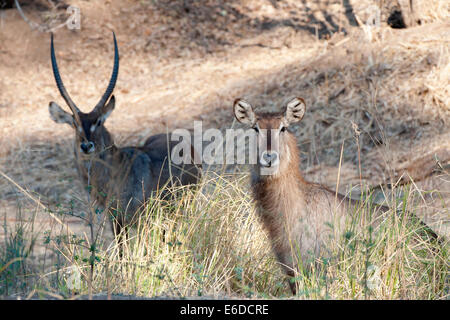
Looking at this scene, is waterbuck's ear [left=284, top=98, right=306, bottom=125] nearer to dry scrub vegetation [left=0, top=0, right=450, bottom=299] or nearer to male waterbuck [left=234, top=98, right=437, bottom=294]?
male waterbuck [left=234, top=98, right=437, bottom=294]

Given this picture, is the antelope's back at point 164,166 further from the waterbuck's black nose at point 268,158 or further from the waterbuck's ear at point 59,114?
the waterbuck's black nose at point 268,158

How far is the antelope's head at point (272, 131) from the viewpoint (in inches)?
184

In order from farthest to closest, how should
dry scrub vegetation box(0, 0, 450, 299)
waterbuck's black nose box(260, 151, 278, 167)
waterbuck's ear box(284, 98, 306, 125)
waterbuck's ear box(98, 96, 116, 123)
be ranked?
waterbuck's ear box(98, 96, 116, 123)
waterbuck's ear box(284, 98, 306, 125)
waterbuck's black nose box(260, 151, 278, 167)
dry scrub vegetation box(0, 0, 450, 299)

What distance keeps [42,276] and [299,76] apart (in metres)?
7.17

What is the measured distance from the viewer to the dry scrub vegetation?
4383mm

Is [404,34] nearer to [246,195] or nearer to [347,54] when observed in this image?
[347,54]

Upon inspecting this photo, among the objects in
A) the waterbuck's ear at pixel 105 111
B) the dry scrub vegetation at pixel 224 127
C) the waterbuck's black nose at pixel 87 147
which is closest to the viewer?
the dry scrub vegetation at pixel 224 127

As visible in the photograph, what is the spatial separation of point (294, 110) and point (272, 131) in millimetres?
352

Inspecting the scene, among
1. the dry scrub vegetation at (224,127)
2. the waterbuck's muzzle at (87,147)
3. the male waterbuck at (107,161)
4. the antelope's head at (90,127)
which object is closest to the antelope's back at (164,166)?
the male waterbuck at (107,161)

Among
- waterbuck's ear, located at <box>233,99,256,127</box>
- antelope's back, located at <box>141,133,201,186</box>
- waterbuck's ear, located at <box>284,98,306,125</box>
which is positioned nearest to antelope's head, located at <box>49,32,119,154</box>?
antelope's back, located at <box>141,133,201,186</box>

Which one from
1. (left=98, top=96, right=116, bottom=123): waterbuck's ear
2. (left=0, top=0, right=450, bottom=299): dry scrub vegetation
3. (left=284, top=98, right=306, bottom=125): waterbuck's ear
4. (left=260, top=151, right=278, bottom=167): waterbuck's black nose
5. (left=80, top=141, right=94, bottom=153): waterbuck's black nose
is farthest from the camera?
(left=98, top=96, right=116, bottom=123): waterbuck's ear

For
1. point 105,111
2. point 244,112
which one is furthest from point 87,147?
point 244,112

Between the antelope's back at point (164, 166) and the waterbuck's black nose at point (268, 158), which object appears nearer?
the waterbuck's black nose at point (268, 158)

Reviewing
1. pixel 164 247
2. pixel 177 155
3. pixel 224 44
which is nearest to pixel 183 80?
pixel 224 44
